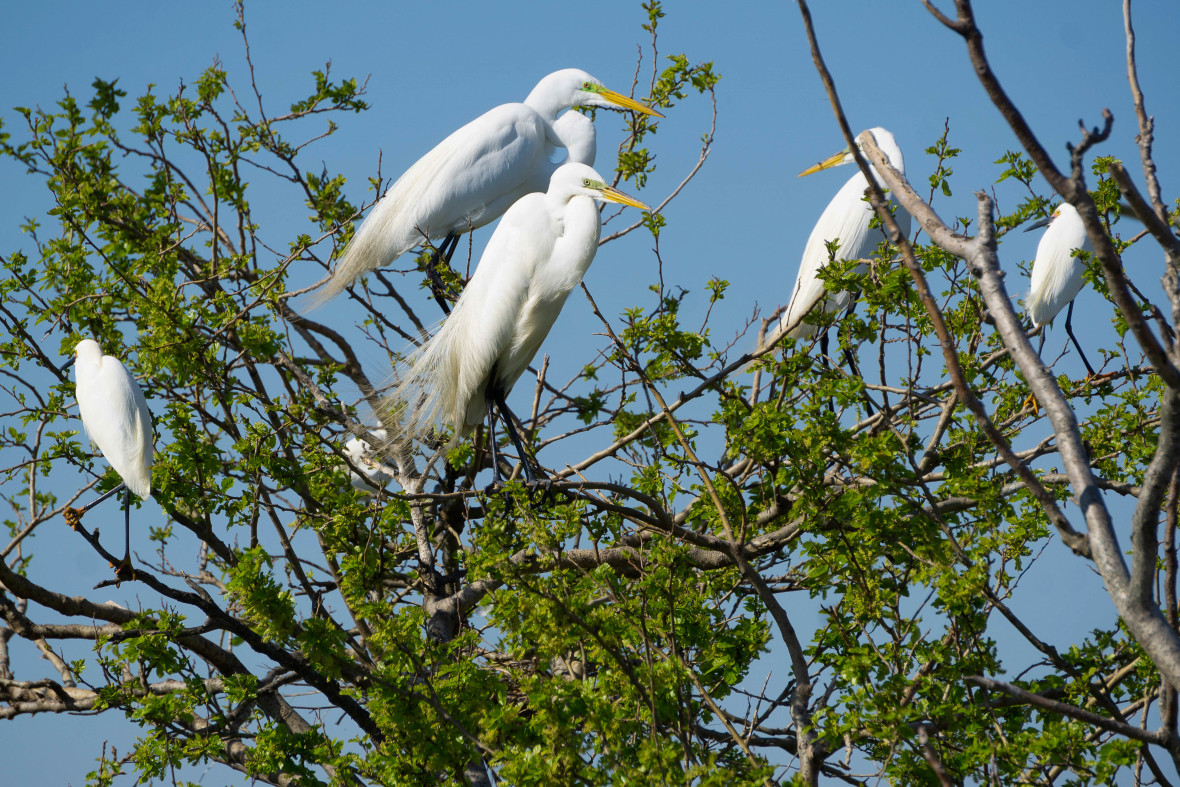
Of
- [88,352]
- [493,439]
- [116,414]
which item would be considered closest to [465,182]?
[493,439]

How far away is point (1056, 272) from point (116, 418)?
531 cm

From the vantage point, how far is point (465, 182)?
6.54 m

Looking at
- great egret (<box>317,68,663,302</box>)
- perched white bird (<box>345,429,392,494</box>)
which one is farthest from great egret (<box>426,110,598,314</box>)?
perched white bird (<box>345,429,392,494</box>)

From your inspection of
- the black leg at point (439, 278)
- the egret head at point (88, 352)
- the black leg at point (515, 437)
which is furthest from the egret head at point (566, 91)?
the egret head at point (88, 352)

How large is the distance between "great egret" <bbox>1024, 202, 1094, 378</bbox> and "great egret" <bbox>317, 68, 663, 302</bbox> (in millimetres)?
2700

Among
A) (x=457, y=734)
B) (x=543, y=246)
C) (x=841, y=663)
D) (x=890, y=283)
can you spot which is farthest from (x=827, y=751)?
(x=543, y=246)

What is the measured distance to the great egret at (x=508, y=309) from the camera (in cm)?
485

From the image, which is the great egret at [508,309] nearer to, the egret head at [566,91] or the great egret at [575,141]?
the great egret at [575,141]

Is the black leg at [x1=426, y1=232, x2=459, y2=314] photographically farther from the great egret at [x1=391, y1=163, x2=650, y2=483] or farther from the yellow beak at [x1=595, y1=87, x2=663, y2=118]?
the yellow beak at [x1=595, y1=87, x2=663, y2=118]

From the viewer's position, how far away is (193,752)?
154 inches

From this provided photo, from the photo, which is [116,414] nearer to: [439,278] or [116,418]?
[116,418]

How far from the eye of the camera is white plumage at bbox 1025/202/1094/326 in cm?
637

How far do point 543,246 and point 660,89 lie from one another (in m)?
1.42

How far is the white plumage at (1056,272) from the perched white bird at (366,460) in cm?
401
